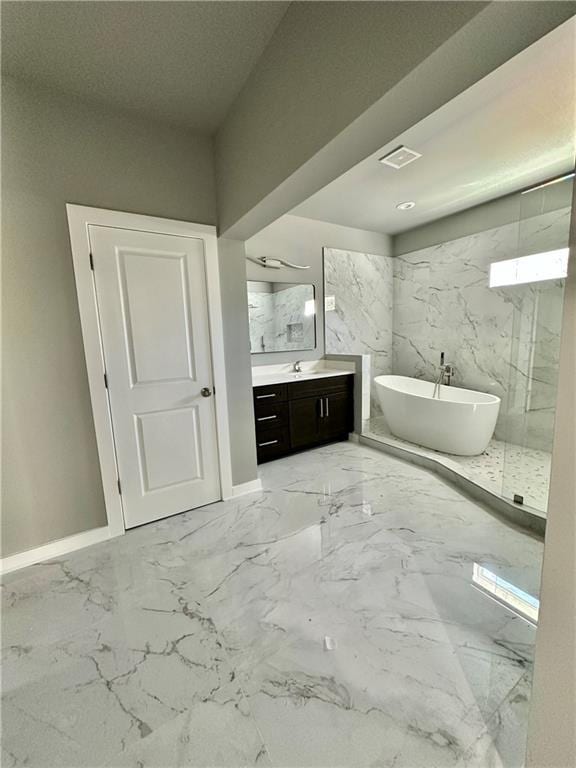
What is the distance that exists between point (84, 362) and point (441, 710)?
231 centimetres

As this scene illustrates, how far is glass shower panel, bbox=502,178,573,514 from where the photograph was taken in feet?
7.00

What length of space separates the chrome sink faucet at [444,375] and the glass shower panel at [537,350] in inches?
47.9

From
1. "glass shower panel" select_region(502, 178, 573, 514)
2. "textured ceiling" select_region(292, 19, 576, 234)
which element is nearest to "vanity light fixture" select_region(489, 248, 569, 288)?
"glass shower panel" select_region(502, 178, 573, 514)

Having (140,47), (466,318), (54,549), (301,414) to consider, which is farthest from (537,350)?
(54,549)

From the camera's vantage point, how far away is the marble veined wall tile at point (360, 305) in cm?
398

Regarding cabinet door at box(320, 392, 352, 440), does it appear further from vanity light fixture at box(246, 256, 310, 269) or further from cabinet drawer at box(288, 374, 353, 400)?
vanity light fixture at box(246, 256, 310, 269)

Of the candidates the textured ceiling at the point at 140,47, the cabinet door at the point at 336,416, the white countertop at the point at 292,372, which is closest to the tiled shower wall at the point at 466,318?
the white countertop at the point at 292,372

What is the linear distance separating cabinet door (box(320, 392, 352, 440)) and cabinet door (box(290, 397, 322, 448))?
0.08 metres

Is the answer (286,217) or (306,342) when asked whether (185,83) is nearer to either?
(286,217)

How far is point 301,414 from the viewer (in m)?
3.28

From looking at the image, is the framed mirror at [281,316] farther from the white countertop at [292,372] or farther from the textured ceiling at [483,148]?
the textured ceiling at [483,148]

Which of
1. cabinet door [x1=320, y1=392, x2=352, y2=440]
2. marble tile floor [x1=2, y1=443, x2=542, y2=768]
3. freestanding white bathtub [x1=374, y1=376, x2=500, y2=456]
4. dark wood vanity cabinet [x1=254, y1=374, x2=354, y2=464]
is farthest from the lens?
cabinet door [x1=320, y1=392, x2=352, y2=440]

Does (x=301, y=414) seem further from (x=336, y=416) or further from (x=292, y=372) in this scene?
(x=292, y=372)

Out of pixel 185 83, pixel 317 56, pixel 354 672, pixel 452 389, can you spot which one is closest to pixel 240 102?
pixel 185 83
